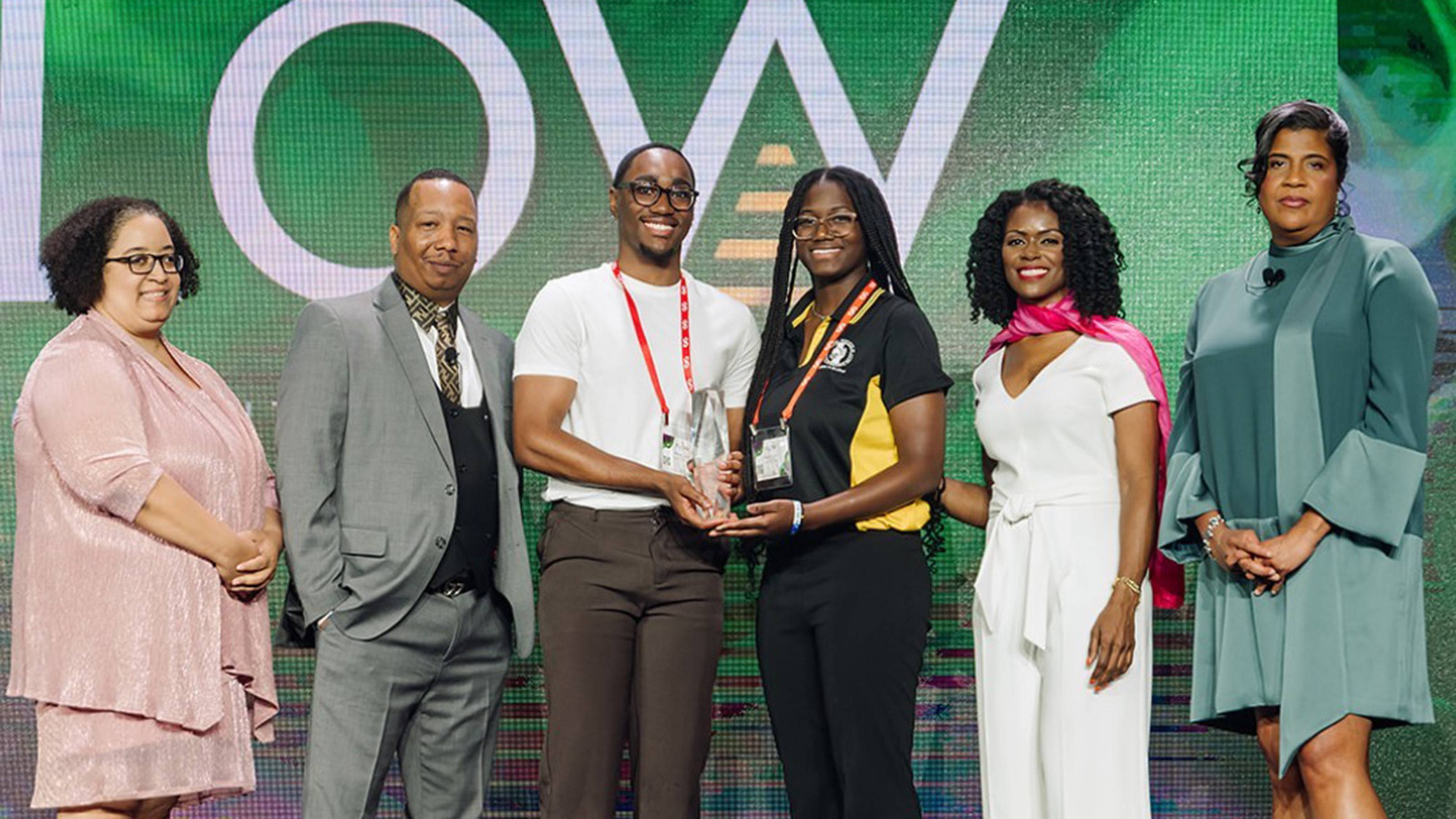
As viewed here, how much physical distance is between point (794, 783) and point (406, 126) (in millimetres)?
2619

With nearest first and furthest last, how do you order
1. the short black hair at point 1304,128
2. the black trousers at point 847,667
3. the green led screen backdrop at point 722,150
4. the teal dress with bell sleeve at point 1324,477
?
the teal dress with bell sleeve at point 1324,477, the short black hair at point 1304,128, the black trousers at point 847,667, the green led screen backdrop at point 722,150

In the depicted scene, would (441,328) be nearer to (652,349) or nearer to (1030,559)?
(652,349)

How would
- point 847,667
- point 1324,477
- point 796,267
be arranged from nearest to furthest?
1. point 1324,477
2. point 847,667
3. point 796,267

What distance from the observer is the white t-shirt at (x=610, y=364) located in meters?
3.35

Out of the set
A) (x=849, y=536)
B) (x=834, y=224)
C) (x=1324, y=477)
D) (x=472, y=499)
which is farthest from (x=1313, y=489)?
(x=472, y=499)

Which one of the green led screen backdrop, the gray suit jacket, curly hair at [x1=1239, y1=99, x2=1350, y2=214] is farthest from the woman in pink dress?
curly hair at [x1=1239, y1=99, x2=1350, y2=214]

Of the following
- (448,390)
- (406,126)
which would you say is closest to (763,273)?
(406,126)

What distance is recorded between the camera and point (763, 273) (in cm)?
473

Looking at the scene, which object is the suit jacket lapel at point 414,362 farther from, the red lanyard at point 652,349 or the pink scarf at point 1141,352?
the pink scarf at point 1141,352

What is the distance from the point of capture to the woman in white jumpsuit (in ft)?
10.6

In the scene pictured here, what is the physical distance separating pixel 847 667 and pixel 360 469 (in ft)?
4.08

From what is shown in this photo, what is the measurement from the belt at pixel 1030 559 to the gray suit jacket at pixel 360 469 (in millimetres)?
1286

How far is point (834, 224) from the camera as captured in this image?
3.43 metres

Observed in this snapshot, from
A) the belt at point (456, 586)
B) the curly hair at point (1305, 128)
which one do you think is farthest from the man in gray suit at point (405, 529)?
the curly hair at point (1305, 128)
